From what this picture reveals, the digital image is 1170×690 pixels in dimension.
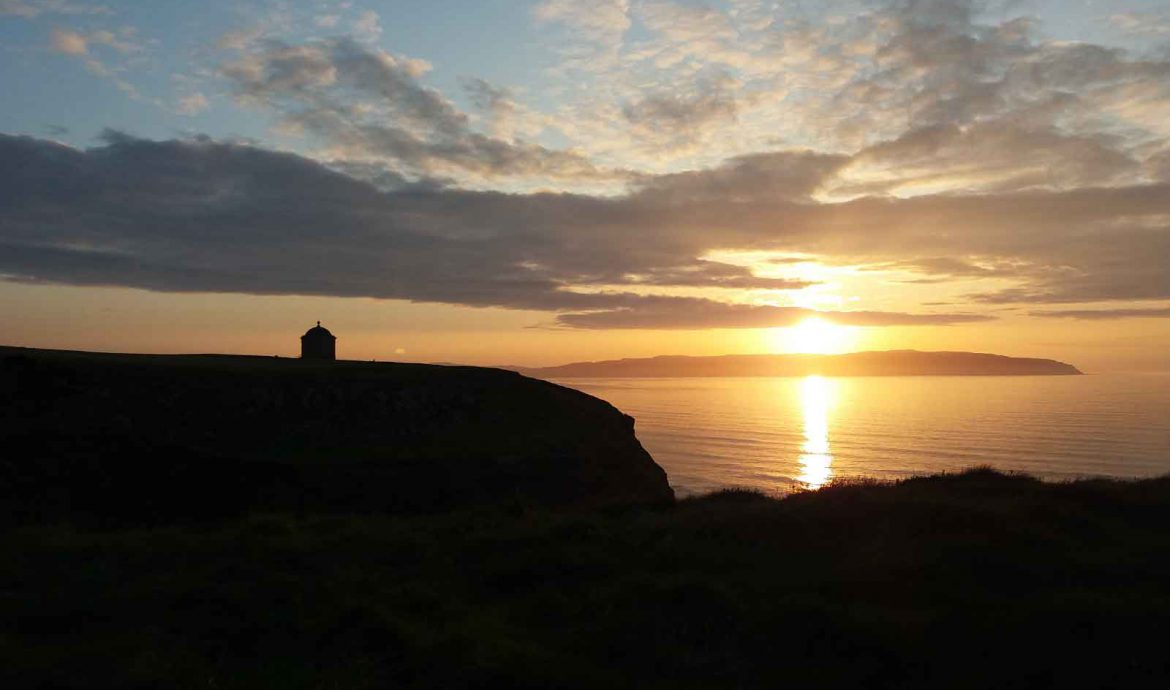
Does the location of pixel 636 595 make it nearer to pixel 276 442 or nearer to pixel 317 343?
pixel 276 442

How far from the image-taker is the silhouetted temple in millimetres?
59781

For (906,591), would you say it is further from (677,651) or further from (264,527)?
(264,527)

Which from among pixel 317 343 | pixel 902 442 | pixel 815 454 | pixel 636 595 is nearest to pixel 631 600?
pixel 636 595

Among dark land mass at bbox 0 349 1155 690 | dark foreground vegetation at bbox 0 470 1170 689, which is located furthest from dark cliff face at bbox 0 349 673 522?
dark foreground vegetation at bbox 0 470 1170 689

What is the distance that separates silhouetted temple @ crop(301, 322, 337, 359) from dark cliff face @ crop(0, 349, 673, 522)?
40.5 feet

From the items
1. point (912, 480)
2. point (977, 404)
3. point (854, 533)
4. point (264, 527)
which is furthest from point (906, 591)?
point (977, 404)

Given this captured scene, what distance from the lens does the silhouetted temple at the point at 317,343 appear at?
59781 millimetres

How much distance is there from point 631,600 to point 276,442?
28.8m

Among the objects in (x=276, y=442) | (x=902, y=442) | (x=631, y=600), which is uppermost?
(x=631, y=600)

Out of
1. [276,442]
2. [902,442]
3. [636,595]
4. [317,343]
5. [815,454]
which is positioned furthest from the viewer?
[902,442]

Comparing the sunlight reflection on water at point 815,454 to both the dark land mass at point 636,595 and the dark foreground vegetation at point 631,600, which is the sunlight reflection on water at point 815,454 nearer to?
the dark land mass at point 636,595

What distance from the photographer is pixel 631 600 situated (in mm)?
12211

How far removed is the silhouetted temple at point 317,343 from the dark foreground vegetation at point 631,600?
138ft

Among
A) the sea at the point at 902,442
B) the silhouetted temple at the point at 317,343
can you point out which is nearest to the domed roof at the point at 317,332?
the silhouetted temple at the point at 317,343
